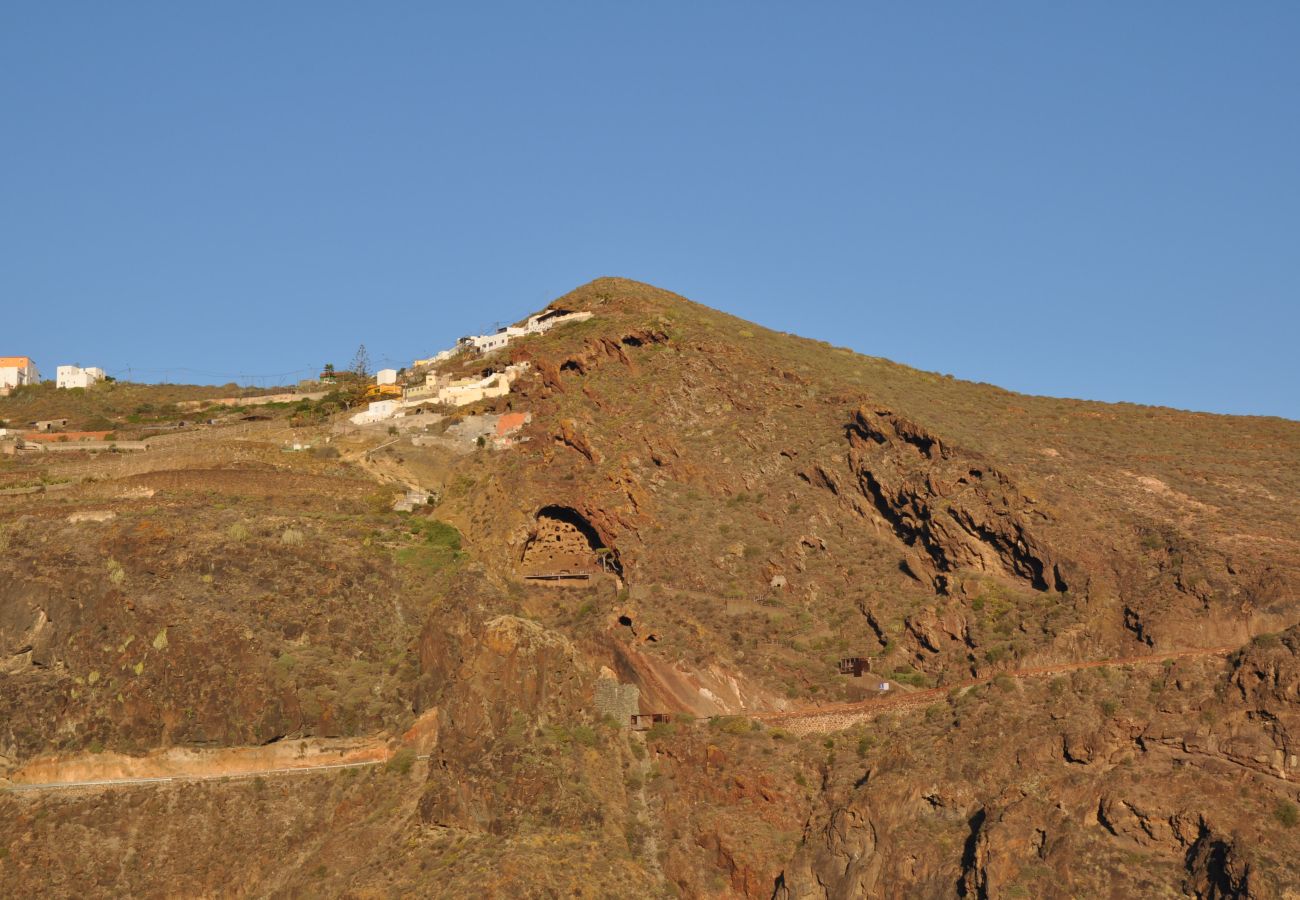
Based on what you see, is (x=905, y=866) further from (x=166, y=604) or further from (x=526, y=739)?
(x=166, y=604)

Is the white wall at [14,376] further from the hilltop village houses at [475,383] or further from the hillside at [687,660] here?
the hillside at [687,660]

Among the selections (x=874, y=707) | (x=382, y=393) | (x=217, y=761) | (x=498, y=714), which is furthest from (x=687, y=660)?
(x=382, y=393)

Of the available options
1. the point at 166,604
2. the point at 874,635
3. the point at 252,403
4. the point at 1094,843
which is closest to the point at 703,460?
the point at 874,635

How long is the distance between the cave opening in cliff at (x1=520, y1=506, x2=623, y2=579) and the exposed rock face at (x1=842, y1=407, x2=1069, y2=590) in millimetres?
8802

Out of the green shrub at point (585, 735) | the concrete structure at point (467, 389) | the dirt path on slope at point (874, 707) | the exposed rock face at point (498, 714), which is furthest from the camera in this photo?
the concrete structure at point (467, 389)

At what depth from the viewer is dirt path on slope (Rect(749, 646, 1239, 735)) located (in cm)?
5372

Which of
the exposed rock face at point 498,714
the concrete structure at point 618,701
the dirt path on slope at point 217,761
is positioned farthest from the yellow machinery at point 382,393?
the dirt path on slope at point 217,761

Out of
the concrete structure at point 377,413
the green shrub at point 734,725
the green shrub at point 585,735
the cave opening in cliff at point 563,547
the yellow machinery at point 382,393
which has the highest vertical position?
the yellow machinery at point 382,393

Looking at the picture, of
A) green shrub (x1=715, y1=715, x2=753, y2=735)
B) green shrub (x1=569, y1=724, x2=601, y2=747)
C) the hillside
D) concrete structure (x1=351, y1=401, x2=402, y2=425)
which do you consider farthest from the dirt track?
concrete structure (x1=351, y1=401, x2=402, y2=425)

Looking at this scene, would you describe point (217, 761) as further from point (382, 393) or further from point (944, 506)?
point (382, 393)

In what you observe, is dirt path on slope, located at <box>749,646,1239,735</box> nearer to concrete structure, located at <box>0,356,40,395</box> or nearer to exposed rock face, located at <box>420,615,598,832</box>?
exposed rock face, located at <box>420,615,598,832</box>

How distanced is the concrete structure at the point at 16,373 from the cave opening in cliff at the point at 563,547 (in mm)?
48981

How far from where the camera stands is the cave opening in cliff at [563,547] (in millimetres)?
64688

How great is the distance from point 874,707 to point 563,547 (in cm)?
1537
